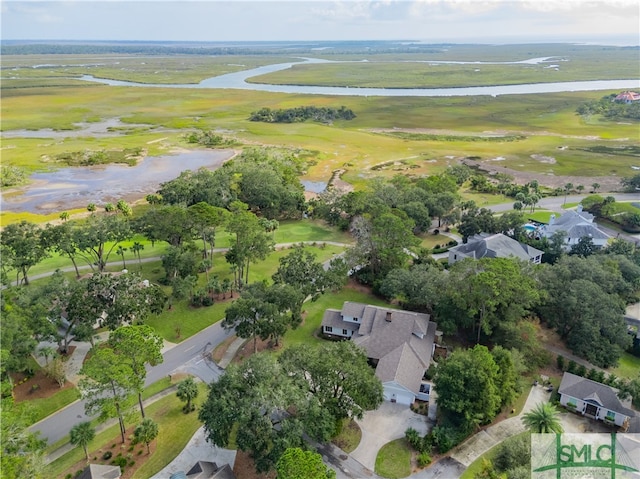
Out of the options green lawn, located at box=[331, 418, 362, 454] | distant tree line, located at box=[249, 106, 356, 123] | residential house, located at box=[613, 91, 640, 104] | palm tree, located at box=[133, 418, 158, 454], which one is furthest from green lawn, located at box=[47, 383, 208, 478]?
residential house, located at box=[613, 91, 640, 104]

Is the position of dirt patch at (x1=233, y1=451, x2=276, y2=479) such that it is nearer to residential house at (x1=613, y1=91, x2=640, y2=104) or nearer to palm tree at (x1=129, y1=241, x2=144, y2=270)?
palm tree at (x1=129, y1=241, x2=144, y2=270)

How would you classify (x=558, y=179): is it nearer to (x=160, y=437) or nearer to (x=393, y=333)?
(x=393, y=333)

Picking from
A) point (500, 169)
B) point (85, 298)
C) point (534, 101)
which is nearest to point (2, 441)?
point (85, 298)

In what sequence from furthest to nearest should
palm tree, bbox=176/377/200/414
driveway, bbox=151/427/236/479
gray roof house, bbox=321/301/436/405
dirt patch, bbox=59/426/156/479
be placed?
1. gray roof house, bbox=321/301/436/405
2. palm tree, bbox=176/377/200/414
3. driveway, bbox=151/427/236/479
4. dirt patch, bbox=59/426/156/479

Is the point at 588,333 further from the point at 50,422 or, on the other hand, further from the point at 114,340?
the point at 50,422

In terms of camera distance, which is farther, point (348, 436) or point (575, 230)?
point (575, 230)

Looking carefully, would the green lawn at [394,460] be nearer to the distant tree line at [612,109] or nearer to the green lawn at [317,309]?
the green lawn at [317,309]

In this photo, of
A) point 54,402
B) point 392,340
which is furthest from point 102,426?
point 392,340
